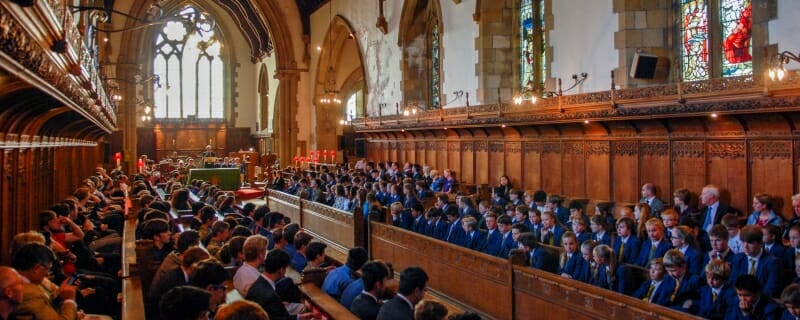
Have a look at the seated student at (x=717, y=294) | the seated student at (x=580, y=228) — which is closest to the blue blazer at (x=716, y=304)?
the seated student at (x=717, y=294)

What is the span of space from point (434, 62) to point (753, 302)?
45.7 ft

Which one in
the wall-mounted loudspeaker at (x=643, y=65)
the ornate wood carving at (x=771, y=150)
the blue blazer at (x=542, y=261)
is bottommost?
the blue blazer at (x=542, y=261)

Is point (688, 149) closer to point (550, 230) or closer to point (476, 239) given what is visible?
point (550, 230)

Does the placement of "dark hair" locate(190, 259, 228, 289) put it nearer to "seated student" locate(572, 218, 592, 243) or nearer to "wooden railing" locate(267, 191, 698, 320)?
"wooden railing" locate(267, 191, 698, 320)

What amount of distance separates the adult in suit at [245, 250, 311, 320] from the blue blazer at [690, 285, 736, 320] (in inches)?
114

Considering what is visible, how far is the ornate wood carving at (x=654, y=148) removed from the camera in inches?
361

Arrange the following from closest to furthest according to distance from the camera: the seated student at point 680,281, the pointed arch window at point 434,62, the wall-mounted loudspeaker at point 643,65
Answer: the seated student at point 680,281
the wall-mounted loudspeaker at point 643,65
the pointed arch window at point 434,62

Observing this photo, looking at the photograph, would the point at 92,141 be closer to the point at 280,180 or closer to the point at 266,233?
the point at 280,180

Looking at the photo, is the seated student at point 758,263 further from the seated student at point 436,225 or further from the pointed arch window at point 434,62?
the pointed arch window at point 434,62

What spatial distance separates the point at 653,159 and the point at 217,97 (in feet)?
92.6

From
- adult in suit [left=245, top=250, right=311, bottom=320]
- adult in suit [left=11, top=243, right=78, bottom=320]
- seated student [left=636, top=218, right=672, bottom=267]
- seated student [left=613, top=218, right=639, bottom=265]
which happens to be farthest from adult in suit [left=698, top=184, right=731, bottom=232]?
adult in suit [left=11, top=243, right=78, bottom=320]

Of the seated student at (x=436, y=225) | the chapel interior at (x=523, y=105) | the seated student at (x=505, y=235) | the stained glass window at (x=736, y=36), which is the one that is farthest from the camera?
the stained glass window at (x=736, y=36)

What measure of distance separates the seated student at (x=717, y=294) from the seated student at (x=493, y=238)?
2.83 m

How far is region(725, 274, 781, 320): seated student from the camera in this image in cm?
420
